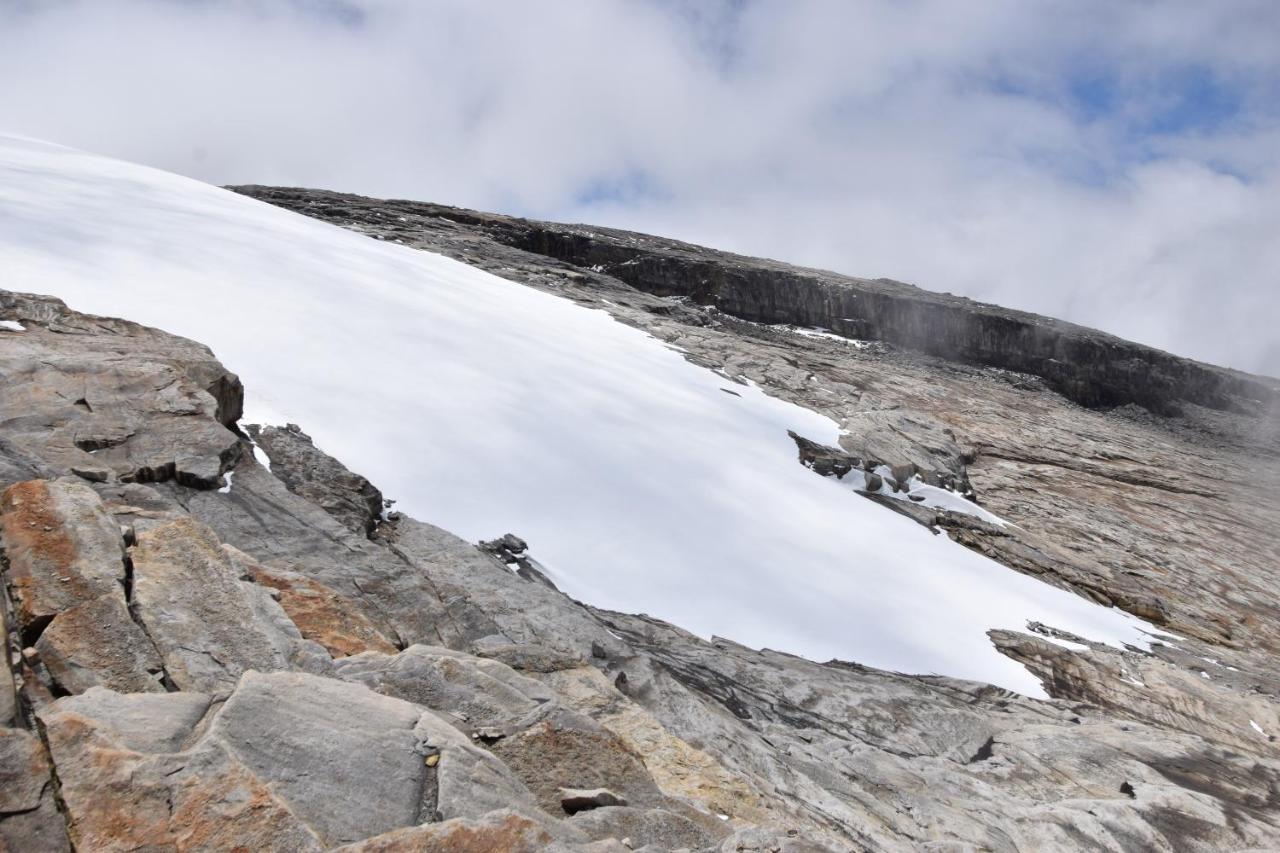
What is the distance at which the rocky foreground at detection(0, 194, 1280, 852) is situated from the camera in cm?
348

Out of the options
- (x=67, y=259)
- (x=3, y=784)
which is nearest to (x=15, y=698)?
(x=3, y=784)

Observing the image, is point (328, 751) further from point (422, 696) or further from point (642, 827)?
point (642, 827)

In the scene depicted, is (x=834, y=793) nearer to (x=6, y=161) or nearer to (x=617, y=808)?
(x=617, y=808)

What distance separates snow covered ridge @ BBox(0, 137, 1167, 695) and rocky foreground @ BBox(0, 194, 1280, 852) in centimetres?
72

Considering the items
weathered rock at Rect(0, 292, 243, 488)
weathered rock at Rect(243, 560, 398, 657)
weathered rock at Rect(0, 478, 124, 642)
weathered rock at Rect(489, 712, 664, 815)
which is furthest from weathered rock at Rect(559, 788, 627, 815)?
weathered rock at Rect(0, 292, 243, 488)

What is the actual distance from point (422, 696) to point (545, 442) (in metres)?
6.91

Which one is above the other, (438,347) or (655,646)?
(438,347)

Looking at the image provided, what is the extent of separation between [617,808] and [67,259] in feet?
39.0

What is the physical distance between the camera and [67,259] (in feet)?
37.0

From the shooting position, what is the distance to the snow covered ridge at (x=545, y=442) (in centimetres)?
977

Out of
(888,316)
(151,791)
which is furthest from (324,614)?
(888,316)

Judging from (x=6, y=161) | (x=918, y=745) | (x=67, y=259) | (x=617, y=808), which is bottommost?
(x=918, y=745)

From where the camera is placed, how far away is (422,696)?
15.8ft

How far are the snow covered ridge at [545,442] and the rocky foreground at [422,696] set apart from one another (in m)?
0.72
